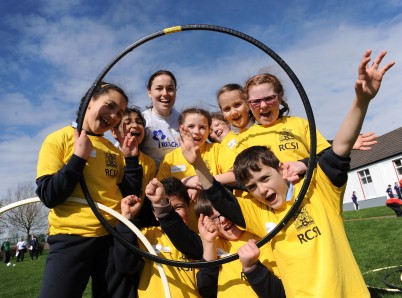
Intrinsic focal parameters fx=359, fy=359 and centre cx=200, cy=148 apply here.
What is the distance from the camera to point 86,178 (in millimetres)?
3584

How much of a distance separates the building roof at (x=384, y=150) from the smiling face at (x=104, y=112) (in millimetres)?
41698

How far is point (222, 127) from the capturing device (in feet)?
17.9

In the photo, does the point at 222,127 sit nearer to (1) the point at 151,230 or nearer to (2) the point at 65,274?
(1) the point at 151,230

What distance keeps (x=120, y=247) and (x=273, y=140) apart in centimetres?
191

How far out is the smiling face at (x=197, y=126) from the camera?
472cm

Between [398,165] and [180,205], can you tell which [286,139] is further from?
[398,165]

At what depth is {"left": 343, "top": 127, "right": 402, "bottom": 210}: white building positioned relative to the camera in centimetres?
3978

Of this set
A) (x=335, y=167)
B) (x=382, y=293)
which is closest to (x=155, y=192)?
(x=335, y=167)

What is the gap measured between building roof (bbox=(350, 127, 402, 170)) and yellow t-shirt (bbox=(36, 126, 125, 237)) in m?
41.7

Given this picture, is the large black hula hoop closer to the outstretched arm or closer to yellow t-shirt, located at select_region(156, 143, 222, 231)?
the outstretched arm

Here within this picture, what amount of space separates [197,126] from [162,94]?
87 centimetres

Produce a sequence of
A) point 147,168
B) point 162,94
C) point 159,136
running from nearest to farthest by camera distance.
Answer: point 147,168, point 159,136, point 162,94

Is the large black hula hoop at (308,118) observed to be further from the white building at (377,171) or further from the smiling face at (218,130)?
the white building at (377,171)

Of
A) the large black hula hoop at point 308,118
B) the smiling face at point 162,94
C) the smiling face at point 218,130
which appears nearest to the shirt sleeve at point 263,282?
the large black hula hoop at point 308,118
